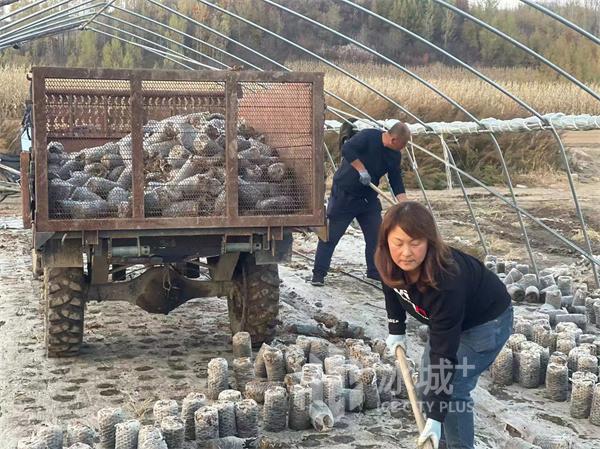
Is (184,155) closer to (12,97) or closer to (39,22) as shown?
(39,22)

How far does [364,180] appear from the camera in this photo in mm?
7320

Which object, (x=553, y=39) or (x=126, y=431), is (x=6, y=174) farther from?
(x=553, y=39)

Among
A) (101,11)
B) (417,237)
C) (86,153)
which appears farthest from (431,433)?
(101,11)


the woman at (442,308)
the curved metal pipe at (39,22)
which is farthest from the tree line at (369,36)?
the woman at (442,308)

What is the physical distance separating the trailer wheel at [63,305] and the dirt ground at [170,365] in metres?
0.19

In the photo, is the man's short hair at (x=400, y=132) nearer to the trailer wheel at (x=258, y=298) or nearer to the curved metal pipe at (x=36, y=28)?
the trailer wheel at (x=258, y=298)

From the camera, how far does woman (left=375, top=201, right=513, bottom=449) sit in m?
3.21

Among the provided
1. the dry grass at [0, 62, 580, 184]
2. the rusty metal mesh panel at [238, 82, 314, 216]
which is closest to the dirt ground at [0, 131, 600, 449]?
the rusty metal mesh panel at [238, 82, 314, 216]

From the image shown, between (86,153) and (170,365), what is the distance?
1.56 metres

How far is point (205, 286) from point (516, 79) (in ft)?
67.6

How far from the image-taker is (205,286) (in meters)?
6.01

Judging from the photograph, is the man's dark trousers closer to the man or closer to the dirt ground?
the man

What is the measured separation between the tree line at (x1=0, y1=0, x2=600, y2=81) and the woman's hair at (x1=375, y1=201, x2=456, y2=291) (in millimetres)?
23312

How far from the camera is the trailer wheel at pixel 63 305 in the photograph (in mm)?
5516
